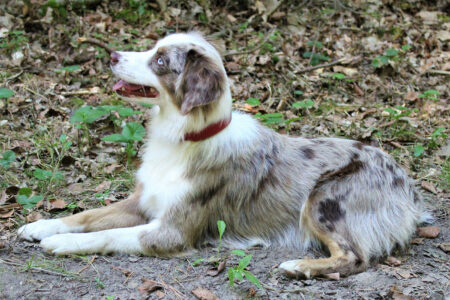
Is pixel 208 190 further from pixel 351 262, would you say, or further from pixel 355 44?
pixel 355 44

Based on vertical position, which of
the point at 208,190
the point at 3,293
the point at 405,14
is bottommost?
the point at 3,293

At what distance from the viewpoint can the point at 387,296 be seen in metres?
3.40

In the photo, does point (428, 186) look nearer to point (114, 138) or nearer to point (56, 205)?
point (114, 138)

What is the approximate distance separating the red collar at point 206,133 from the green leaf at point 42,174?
4.98 ft

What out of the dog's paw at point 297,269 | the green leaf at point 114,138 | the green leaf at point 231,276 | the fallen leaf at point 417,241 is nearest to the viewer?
the green leaf at point 231,276

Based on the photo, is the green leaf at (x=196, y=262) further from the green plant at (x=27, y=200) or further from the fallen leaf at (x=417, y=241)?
the fallen leaf at (x=417, y=241)

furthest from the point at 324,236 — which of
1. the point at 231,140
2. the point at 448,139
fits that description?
the point at 448,139

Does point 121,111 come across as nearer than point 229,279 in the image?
No

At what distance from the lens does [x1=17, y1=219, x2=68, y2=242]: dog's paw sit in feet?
12.8

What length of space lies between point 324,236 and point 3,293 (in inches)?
87.6

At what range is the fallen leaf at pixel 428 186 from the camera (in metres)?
5.13

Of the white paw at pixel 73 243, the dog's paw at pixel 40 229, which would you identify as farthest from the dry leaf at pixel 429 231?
the dog's paw at pixel 40 229

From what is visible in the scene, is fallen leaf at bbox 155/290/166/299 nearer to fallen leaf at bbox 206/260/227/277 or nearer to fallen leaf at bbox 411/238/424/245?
fallen leaf at bbox 206/260/227/277

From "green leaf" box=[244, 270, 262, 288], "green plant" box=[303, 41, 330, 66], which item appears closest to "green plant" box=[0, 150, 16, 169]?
"green leaf" box=[244, 270, 262, 288]
